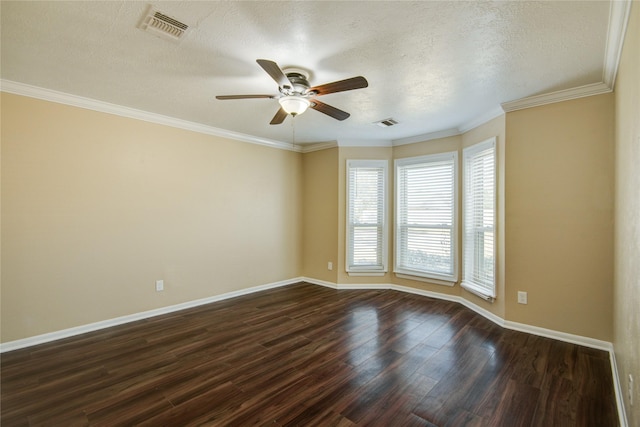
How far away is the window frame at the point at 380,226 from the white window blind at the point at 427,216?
0.20 m

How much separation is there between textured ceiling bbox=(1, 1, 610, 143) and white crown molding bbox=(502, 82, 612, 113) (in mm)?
100

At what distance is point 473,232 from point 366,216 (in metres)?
1.70

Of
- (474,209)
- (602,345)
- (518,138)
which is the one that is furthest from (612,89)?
(602,345)

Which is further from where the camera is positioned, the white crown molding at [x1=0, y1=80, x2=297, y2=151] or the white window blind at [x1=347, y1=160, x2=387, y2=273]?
the white window blind at [x1=347, y1=160, x2=387, y2=273]

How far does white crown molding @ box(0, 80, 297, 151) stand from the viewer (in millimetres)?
2738

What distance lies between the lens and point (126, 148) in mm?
3430

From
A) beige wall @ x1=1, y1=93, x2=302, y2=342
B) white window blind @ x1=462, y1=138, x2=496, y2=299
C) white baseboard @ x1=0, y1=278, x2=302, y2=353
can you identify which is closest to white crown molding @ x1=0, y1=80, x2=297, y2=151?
beige wall @ x1=1, y1=93, x2=302, y2=342

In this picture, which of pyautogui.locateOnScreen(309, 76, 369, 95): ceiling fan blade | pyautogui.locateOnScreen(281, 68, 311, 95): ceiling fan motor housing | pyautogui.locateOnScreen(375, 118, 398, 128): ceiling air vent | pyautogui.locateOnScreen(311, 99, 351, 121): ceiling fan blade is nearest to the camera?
pyautogui.locateOnScreen(309, 76, 369, 95): ceiling fan blade

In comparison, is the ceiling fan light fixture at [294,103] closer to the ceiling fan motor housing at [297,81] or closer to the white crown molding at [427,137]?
the ceiling fan motor housing at [297,81]

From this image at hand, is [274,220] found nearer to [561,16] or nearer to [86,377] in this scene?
[86,377]

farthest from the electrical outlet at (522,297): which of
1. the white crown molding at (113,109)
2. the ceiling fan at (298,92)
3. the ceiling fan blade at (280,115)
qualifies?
the white crown molding at (113,109)

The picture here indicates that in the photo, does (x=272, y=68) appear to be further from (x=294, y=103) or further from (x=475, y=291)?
(x=475, y=291)

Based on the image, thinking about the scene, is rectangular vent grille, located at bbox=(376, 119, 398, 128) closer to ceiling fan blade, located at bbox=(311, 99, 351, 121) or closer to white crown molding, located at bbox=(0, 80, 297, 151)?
ceiling fan blade, located at bbox=(311, 99, 351, 121)

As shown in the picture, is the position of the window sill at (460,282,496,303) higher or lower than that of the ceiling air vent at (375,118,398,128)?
lower
